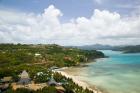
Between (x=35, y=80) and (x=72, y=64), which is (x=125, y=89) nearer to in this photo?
(x=35, y=80)

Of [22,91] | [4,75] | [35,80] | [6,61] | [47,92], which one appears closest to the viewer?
[47,92]

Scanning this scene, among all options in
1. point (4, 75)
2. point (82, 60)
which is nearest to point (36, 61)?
point (82, 60)

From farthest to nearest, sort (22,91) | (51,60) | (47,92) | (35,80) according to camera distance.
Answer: (51,60)
(35,80)
(22,91)
(47,92)

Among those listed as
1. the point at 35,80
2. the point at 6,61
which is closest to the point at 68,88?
the point at 35,80

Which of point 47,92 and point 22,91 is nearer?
point 47,92

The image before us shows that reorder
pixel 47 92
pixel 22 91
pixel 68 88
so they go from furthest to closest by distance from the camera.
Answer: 1. pixel 68 88
2. pixel 22 91
3. pixel 47 92

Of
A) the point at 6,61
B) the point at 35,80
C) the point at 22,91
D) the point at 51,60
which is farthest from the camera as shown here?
the point at 51,60

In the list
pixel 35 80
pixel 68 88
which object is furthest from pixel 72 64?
pixel 68 88

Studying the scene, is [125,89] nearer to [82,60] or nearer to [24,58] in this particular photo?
[24,58]

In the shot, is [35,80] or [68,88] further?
[35,80]
